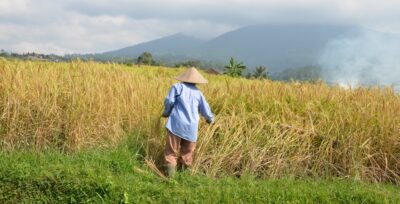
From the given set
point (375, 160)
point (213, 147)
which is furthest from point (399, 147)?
point (213, 147)

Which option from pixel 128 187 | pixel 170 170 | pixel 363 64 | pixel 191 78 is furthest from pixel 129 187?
pixel 363 64

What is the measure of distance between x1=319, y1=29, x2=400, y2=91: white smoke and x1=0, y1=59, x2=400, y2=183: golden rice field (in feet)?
5.59

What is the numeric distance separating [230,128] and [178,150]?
0.76 metres

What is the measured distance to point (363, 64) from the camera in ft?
212

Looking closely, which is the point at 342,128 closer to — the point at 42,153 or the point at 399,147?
the point at 399,147

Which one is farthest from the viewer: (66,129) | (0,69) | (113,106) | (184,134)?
(0,69)

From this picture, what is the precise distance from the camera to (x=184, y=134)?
18.5 ft

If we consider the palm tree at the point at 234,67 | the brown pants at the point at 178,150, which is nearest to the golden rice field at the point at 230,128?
the brown pants at the point at 178,150

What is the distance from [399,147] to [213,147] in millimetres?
2204

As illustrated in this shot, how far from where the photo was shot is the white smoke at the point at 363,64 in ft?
28.3

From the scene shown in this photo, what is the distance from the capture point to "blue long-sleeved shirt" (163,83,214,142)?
5656 mm

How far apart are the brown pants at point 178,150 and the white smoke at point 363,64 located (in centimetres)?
342

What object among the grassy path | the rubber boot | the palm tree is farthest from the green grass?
the palm tree

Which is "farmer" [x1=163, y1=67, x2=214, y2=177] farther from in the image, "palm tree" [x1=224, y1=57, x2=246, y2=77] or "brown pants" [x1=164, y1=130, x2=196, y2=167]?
"palm tree" [x1=224, y1=57, x2=246, y2=77]
